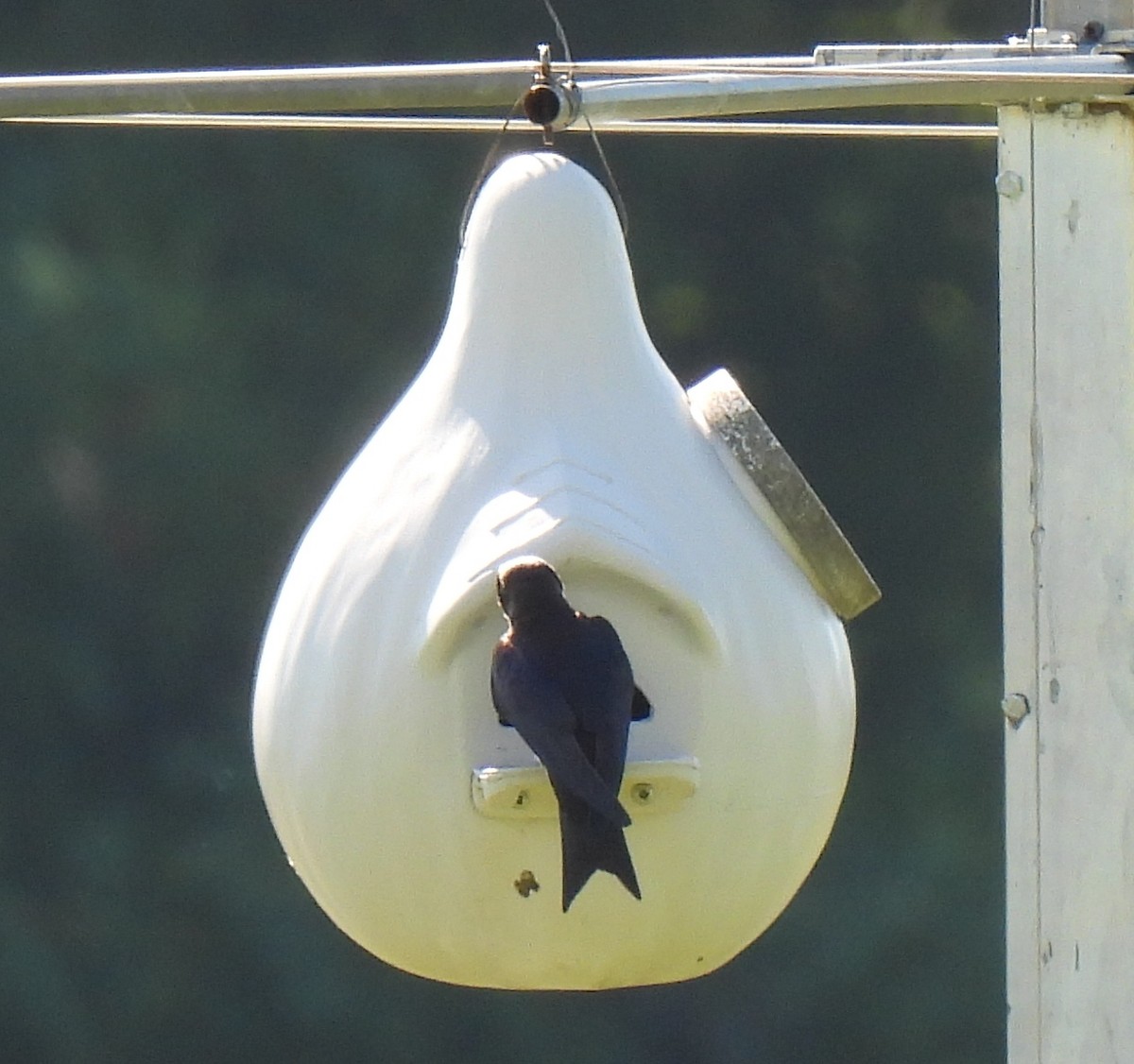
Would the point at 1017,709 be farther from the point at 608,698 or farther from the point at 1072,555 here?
the point at 608,698

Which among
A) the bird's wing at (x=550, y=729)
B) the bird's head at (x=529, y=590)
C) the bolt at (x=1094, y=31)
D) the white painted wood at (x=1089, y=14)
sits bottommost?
the bird's wing at (x=550, y=729)

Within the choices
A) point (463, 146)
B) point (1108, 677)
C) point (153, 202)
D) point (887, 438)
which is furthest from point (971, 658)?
point (1108, 677)

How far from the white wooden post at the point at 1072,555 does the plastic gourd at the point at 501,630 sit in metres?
0.17

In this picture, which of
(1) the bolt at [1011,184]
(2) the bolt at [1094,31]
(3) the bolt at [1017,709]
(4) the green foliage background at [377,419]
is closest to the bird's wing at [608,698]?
(3) the bolt at [1017,709]

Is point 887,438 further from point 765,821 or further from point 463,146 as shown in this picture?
point 765,821

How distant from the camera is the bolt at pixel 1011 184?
234 cm

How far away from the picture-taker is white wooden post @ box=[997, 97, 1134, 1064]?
2.31 meters

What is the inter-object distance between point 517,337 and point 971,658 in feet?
19.5

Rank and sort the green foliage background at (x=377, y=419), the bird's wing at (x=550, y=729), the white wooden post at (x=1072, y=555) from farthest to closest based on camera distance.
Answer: the green foliage background at (x=377, y=419) < the white wooden post at (x=1072, y=555) < the bird's wing at (x=550, y=729)

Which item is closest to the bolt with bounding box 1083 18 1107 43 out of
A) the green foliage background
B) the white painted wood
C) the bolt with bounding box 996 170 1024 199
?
the white painted wood

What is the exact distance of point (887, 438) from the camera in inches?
322

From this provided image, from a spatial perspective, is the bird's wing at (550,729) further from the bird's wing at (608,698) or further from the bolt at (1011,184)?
the bolt at (1011,184)

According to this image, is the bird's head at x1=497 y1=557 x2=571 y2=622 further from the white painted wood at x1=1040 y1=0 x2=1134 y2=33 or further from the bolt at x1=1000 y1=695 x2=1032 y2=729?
the white painted wood at x1=1040 y1=0 x2=1134 y2=33

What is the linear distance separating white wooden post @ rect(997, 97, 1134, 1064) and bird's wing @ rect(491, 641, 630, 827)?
444 millimetres
